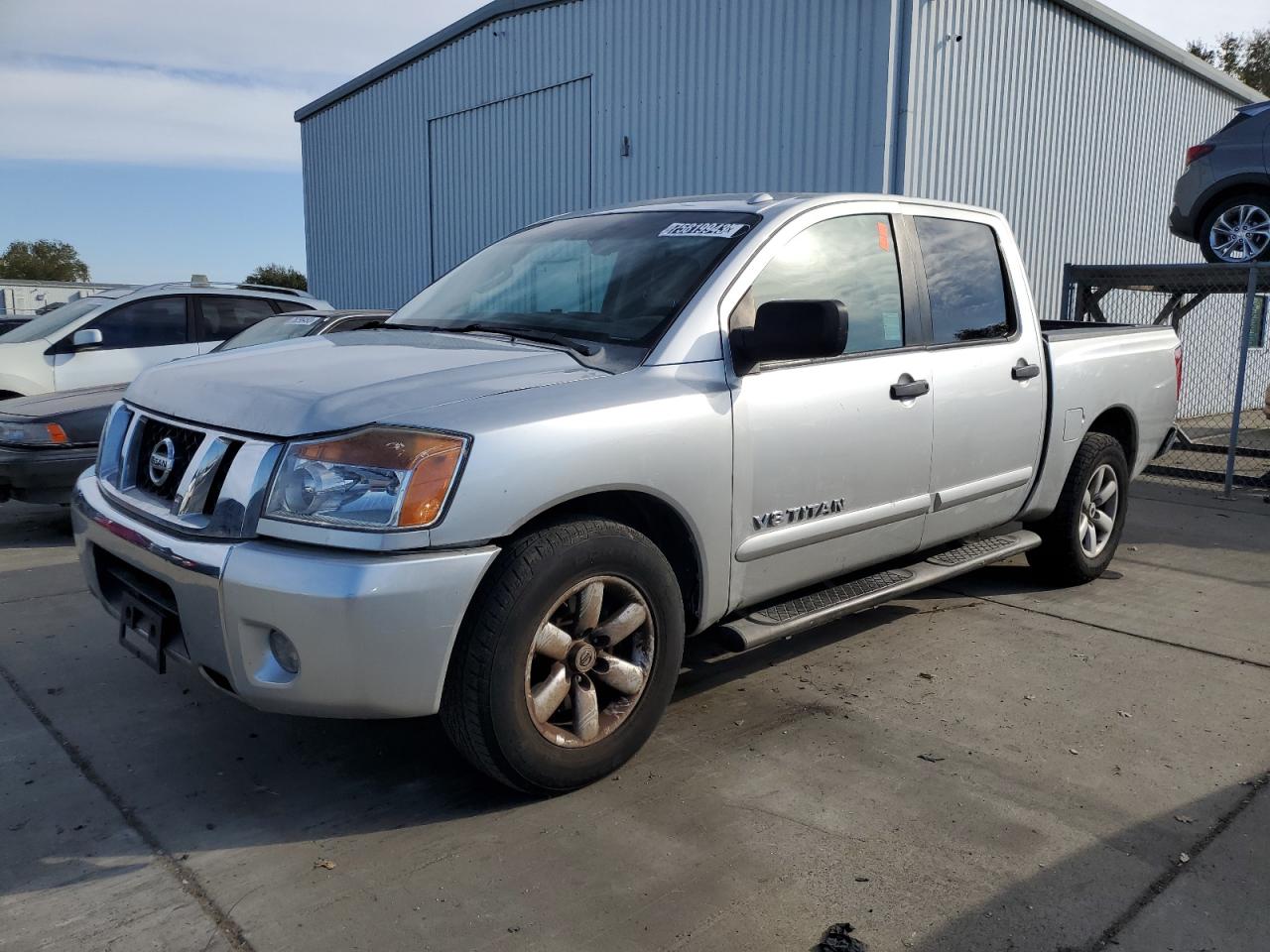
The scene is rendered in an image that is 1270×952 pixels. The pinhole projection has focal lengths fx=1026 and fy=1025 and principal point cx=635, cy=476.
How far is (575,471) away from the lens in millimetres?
2867

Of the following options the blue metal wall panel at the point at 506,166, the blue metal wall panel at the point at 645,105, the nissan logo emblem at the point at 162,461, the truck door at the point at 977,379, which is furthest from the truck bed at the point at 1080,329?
the blue metal wall panel at the point at 506,166

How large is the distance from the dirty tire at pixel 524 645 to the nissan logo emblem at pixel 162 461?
1.06 metres

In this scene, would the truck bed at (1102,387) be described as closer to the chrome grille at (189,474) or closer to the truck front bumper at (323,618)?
the truck front bumper at (323,618)

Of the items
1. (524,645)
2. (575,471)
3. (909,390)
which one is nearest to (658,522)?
(575,471)

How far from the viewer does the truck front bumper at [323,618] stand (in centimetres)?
255

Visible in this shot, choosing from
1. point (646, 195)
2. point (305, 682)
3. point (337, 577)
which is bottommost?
point (305, 682)

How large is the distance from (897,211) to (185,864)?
3514 millimetres

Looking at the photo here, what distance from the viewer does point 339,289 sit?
19094 mm

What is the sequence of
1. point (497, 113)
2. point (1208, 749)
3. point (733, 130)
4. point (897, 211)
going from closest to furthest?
point (1208, 749), point (897, 211), point (733, 130), point (497, 113)

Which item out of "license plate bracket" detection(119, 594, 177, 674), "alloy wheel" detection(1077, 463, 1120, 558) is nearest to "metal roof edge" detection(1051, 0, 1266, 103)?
"alloy wheel" detection(1077, 463, 1120, 558)

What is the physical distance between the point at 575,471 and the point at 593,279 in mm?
1176

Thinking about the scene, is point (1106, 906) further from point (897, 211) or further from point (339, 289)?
point (339, 289)

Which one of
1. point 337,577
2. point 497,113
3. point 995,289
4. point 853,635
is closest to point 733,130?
point 497,113

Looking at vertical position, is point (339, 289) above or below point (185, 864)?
above
